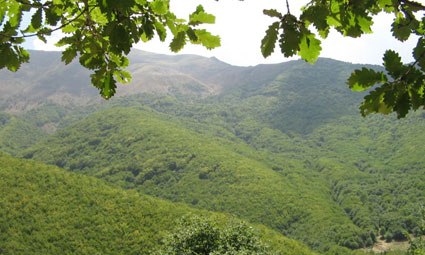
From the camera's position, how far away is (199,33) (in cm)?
253

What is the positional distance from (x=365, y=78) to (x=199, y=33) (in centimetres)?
103

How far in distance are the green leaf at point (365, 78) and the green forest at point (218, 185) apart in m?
27.9

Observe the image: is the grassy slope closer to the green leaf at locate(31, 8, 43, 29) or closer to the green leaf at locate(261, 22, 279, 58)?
the green leaf at locate(261, 22, 279, 58)

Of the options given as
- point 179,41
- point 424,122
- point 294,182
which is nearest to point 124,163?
point 294,182

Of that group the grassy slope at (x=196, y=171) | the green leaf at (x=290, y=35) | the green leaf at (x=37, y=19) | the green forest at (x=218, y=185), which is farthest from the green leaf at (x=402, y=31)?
the grassy slope at (x=196, y=171)

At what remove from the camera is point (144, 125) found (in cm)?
16162

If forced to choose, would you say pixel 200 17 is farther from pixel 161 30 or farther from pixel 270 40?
pixel 270 40

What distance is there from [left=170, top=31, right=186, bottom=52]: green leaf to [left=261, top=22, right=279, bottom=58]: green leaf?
0.59 meters

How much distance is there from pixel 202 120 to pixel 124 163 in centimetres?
6123

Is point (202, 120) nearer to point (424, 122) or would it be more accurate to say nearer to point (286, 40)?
point (424, 122)


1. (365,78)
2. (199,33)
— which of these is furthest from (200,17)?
(365,78)

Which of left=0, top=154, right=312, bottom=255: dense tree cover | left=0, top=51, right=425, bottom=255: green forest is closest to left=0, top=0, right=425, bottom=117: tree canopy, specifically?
left=0, top=51, right=425, bottom=255: green forest

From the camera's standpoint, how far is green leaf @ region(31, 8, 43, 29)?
2.36m

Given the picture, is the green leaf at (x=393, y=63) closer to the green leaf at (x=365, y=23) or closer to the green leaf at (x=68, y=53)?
the green leaf at (x=365, y=23)
